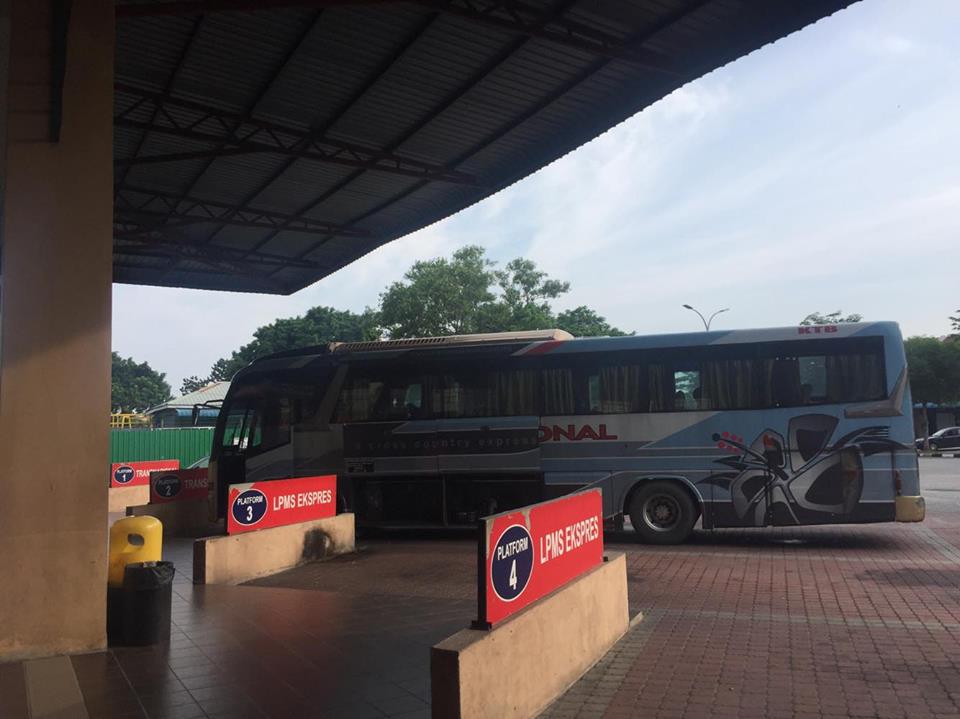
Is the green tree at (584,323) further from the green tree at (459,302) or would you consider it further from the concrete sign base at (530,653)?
the concrete sign base at (530,653)

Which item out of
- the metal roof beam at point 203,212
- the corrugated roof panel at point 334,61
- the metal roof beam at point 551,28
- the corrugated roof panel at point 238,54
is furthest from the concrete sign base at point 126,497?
the metal roof beam at point 551,28

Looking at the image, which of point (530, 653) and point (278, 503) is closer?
point (530, 653)

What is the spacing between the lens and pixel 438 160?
1336 cm

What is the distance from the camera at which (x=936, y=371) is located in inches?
1666

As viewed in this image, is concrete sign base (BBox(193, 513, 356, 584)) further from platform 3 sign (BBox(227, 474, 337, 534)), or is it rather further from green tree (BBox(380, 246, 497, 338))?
green tree (BBox(380, 246, 497, 338))

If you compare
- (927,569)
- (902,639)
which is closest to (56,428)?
(902,639)

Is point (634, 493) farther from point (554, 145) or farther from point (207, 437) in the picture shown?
point (207, 437)

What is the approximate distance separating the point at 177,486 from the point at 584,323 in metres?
41.9

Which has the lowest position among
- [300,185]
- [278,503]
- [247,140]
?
[278,503]

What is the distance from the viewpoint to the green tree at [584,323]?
51594 mm

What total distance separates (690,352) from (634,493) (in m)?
2.43

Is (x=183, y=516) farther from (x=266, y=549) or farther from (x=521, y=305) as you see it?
(x=521, y=305)

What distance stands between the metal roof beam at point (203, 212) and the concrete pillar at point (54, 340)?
9922 mm

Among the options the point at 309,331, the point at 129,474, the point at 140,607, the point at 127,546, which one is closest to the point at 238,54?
the point at 127,546
